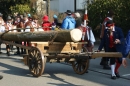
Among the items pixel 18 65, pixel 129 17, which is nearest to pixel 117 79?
pixel 18 65

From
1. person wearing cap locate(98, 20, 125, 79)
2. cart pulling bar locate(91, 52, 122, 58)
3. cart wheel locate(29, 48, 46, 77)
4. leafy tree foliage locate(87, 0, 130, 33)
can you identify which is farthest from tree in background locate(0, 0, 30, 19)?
cart pulling bar locate(91, 52, 122, 58)

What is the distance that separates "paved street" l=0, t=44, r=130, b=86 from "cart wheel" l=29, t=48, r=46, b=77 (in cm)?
20

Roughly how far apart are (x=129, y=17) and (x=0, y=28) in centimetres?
659

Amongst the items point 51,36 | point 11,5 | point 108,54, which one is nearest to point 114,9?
point 51,36

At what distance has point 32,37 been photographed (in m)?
10.0

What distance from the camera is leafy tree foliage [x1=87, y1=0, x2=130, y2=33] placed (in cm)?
1722

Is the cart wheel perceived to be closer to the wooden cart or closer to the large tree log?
the wooden cart

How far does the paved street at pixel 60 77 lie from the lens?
8602 millimetres

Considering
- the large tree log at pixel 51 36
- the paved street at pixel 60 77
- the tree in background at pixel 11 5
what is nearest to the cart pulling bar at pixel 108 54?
the large tree log at pixel 51 36

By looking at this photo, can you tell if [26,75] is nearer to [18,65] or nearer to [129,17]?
[18,65]

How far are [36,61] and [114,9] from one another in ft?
31.5

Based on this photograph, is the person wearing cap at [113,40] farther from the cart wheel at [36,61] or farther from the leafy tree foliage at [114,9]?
the leafy tree foliage at [114,9]

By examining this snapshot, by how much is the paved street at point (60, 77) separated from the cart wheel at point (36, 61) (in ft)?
0.65

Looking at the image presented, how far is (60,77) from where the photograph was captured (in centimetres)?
942
